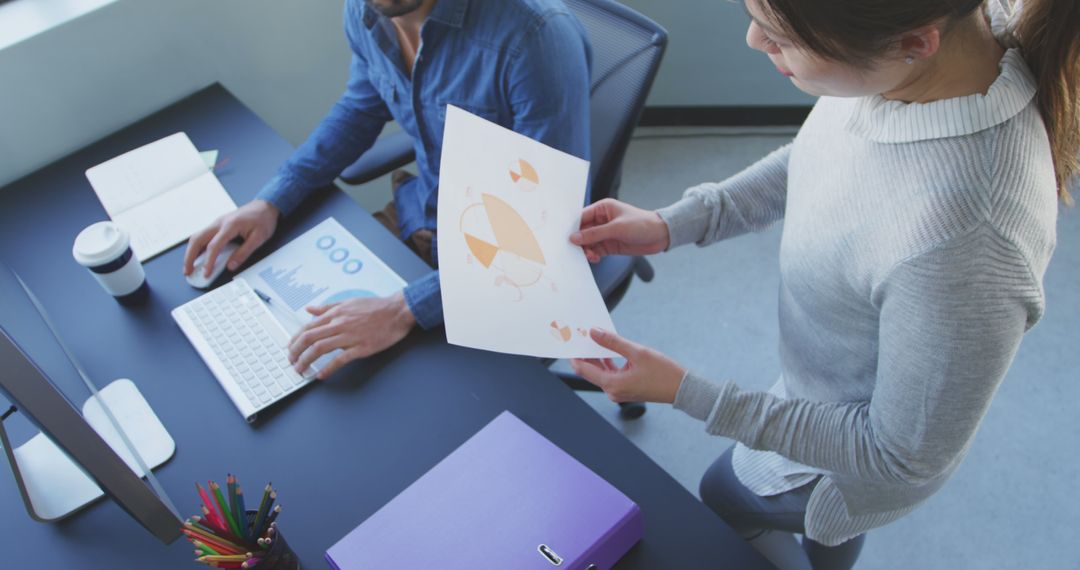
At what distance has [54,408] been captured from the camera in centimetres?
74

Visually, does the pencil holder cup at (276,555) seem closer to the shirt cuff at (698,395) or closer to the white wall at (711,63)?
the shirt cuff at (698,395)

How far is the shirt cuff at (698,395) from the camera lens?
891 millimetres

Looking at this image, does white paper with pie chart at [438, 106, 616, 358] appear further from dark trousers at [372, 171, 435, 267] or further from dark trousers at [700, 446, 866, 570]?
dark trousers at [372, 171, 435, 267]

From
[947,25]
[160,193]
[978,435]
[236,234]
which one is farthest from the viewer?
[978,435]

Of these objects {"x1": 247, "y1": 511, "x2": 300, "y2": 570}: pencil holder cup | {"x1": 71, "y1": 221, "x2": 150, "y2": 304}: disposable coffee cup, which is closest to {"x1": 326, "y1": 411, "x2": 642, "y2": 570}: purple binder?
{"x1": 247, "y1": 511, "x2": 300, "y2": 570}: pencil holder cup

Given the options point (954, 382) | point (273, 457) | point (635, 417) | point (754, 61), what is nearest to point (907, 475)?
point (954, 382)

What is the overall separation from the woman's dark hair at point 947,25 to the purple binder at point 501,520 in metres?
0.53

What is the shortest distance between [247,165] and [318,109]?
503 mm

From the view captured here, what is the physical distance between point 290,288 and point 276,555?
1.58 ft

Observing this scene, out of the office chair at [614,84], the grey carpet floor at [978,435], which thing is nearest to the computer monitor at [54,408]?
the office chair at [614,84]

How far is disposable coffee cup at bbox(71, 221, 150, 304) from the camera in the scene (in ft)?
3.68

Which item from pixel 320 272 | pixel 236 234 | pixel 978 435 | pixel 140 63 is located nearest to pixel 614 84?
pixel 320 272

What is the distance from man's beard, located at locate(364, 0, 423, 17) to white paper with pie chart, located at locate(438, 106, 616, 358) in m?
0.29

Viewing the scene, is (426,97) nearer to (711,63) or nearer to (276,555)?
(276,555)
